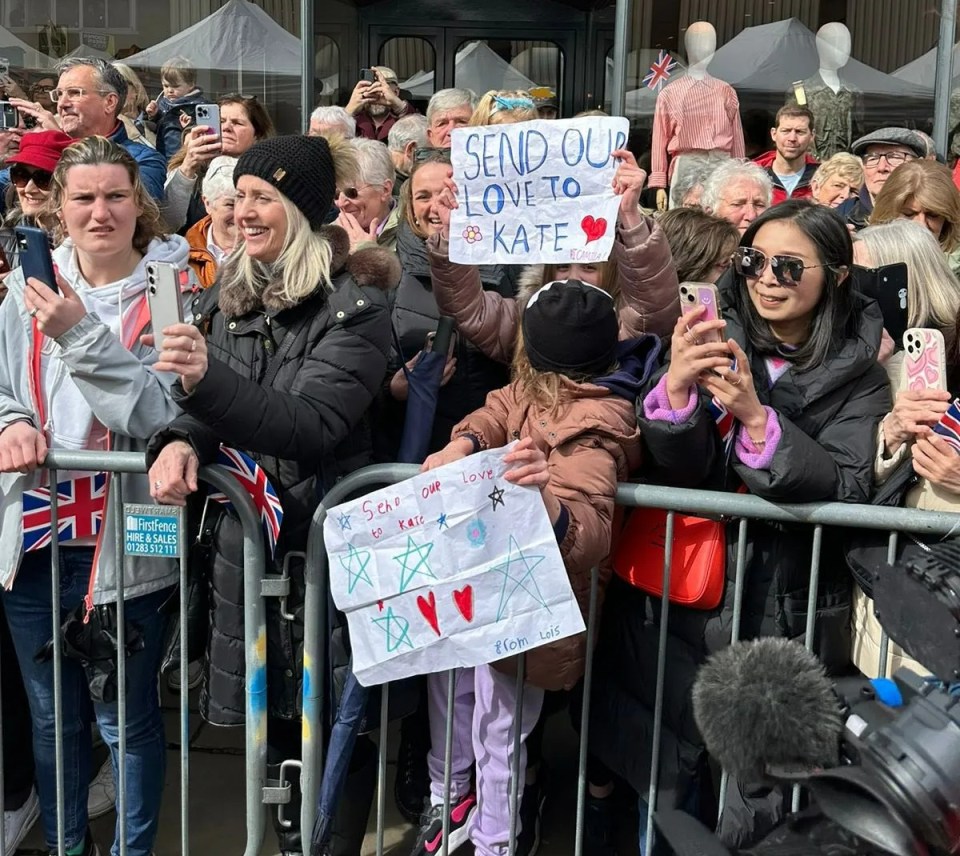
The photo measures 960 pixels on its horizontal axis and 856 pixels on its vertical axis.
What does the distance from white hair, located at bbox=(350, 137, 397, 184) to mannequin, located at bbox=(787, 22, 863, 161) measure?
3.78 metres

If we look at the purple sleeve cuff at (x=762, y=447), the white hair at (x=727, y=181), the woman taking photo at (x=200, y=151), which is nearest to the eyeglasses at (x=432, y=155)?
the woman taking photo at (x=200, y=151)

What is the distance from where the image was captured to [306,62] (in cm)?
845

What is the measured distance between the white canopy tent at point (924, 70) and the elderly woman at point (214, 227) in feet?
18.1

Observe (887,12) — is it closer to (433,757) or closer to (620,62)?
(620,62)

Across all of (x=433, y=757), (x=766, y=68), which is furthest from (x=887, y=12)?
(x=433, y=757)

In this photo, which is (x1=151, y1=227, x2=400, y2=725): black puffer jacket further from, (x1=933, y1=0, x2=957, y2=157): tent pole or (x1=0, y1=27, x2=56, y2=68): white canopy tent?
(x1=0, y1=27, x2=56, y2=68): white canopy tent

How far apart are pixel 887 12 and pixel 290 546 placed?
7.18 metres

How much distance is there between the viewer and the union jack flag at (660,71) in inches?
336

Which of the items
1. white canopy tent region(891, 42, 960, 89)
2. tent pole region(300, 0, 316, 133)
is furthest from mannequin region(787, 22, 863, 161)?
tent pole region(300, 0, 316, 133)

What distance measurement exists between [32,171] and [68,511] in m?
1.68

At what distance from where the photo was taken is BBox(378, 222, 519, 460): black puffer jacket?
3.62m

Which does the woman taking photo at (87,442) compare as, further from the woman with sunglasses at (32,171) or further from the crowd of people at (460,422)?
the woman with sunglasses at (32,171)

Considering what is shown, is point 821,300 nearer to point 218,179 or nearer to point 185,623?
point 185,623

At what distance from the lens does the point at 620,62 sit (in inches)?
309
